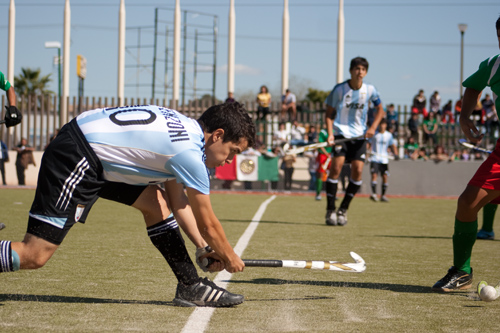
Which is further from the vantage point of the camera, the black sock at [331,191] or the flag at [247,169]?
the flag at [247,169]

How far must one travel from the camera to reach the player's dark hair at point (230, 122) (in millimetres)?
4090

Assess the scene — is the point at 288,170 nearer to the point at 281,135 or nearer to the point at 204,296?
the point at 281,135

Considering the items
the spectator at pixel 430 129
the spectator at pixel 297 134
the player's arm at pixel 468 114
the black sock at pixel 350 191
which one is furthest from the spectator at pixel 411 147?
the player's arm at pixel 468 114

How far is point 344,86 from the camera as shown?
10.7 m

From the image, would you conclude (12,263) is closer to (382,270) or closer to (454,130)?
(382,270)

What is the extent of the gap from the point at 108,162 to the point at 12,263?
802mm

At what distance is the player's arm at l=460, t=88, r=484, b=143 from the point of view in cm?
567

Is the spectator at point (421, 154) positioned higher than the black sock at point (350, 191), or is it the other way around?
the spectator at point (421, 154)

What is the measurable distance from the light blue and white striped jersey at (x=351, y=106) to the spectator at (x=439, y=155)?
1316cm

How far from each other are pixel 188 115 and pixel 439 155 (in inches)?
348

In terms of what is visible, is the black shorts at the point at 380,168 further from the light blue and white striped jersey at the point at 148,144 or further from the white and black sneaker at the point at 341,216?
the light blue and white striped jersey at the point at 148,144

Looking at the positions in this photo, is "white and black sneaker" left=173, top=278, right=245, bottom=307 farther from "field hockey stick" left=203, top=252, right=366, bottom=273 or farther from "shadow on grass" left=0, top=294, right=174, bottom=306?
"field hockey stick" left=203, top=252, right=366, bottom=273

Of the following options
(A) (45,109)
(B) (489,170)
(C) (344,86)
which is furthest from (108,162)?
(A) (45,109)

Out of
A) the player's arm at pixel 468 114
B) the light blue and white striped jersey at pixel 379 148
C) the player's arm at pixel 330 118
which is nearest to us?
the player's arm at pixel 468 114
